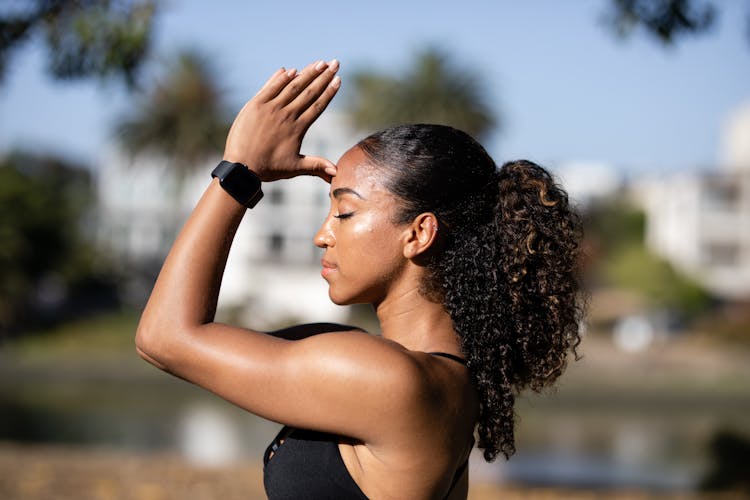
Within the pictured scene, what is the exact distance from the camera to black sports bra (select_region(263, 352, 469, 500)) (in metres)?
1.70

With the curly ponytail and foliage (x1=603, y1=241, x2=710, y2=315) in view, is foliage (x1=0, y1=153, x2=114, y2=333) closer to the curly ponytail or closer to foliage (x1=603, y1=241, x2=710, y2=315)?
foliage (x1=603, y1=241, x2=710, y2=315)

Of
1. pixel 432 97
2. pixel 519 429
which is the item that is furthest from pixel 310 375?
pixel 432 97

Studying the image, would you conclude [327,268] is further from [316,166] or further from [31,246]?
[31,246]

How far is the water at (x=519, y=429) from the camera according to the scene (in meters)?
14.7

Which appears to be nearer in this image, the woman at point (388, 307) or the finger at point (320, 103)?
the woman at point (388, 307)

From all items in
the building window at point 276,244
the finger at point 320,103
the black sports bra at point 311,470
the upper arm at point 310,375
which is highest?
the finger at point 320,103

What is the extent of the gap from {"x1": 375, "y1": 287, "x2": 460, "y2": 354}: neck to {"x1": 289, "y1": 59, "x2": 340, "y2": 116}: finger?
0.41 meters

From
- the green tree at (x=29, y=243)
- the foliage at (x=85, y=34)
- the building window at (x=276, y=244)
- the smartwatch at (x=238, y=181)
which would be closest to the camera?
the smartwatch at (x=238, y=181)

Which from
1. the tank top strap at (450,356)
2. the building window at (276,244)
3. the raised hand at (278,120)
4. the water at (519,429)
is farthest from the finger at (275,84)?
the building window at (276,244)

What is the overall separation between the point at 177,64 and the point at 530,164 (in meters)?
45.9

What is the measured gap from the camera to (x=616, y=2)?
6.86 m

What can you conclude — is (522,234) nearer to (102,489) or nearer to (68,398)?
(102,489)

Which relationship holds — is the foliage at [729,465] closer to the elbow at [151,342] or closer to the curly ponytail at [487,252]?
the curly ponytail at [487,252]

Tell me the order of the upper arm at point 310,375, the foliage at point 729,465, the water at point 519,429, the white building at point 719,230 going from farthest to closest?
the white building at point 719,230, the water at point 519,429, the foliage at point 729,465, the upper arm at point 310,375
